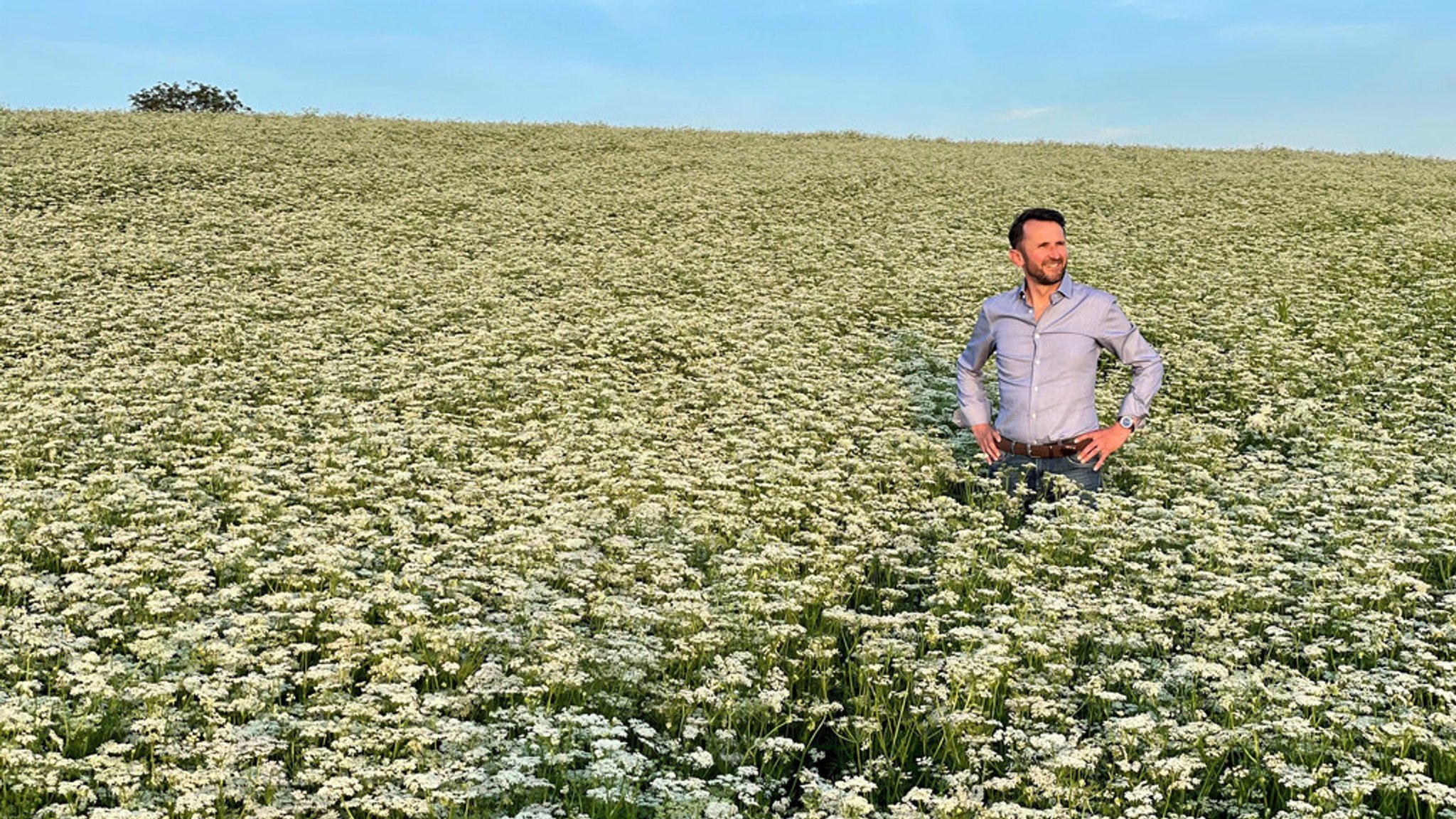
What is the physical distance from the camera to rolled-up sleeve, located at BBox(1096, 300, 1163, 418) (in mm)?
8414

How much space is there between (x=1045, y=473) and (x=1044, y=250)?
1.88 m

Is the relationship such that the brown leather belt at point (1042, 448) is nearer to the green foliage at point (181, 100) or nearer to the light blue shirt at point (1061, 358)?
the light blue shirt at point (1061, 358)

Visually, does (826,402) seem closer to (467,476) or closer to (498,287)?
(467,476)

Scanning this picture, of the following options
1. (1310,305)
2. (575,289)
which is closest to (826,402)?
(575,289)

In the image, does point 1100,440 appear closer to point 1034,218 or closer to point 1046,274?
point 1046,274

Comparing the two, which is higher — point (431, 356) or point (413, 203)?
point (413, 203)

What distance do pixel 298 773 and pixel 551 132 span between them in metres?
39.8

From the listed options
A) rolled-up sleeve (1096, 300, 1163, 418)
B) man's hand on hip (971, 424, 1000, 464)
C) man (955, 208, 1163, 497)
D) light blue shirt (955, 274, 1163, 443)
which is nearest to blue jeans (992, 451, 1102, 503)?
man (955, 208, 1163, 497)

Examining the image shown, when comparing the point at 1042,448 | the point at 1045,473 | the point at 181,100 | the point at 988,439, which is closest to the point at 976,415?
the point at 988,439

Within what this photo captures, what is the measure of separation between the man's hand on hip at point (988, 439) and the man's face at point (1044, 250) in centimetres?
126

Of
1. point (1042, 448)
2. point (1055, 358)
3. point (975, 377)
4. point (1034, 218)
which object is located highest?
point (1034, 218)

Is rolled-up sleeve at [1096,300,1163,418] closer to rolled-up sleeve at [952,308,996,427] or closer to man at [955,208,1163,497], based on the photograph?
man at [955,208,1163,497]

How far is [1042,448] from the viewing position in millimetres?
8648

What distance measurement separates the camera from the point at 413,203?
2823 centimetres
